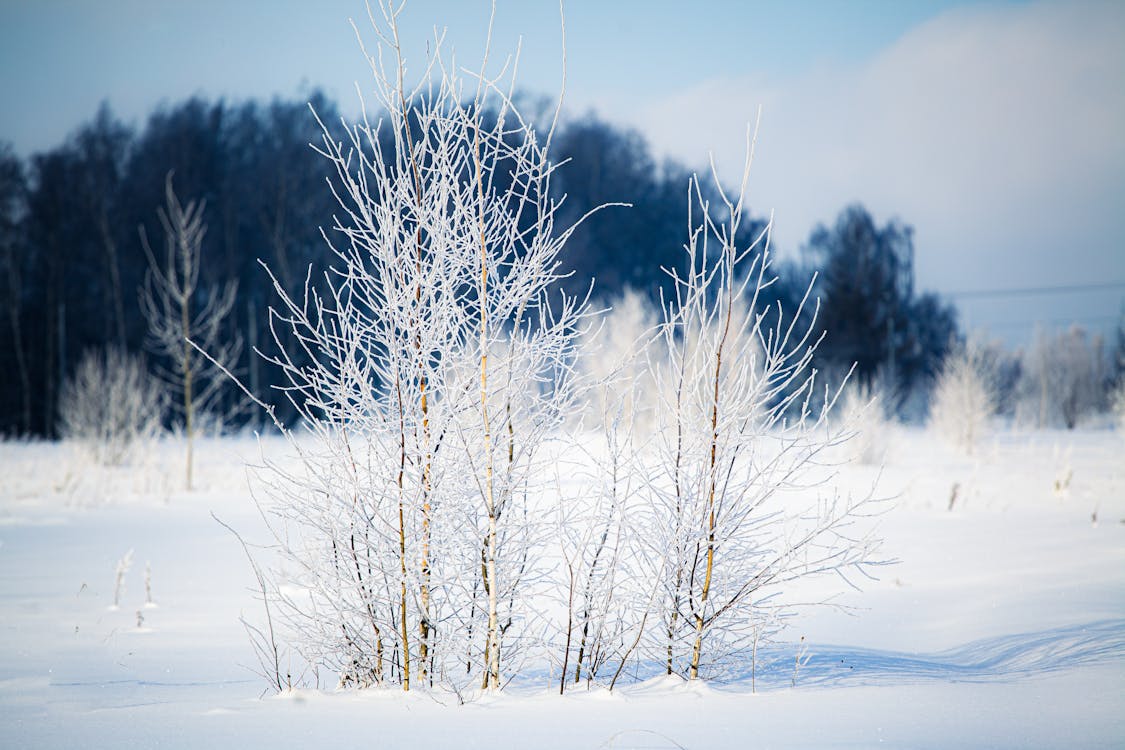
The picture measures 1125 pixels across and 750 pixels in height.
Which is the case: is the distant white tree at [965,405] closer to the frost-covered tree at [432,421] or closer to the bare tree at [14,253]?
the frost-covered tree at [432,421]

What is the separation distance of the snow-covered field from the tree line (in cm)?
1414

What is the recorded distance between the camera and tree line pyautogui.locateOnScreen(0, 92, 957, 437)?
84.2ft

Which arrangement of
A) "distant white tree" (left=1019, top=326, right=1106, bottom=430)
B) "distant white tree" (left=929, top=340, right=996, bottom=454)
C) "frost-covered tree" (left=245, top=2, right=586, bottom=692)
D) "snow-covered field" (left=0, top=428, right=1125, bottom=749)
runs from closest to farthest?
"snow-covered field" (left=0, top=428, right=1125, bottom=749), "frost-covered tree" (left=245, top=2, right=586, bottom=692), "distant white tree" (left=929, top=340, right=996, bottom=454), "distant white tree" (left=1019, top=326, right=1106, bottom=430)

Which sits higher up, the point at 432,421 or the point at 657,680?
the point at 432,421

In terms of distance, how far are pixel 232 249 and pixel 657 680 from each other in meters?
27.6

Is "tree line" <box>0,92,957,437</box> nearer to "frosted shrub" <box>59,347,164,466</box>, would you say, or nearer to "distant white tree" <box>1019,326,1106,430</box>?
"distant white tree" <box>1019,326,1106,430</box>

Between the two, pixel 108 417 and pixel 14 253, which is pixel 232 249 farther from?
pixel 108 417

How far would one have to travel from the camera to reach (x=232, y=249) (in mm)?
27844

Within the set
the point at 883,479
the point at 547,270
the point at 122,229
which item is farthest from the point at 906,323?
the point at 547,270

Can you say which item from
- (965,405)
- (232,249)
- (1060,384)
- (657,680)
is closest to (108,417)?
(232,249)

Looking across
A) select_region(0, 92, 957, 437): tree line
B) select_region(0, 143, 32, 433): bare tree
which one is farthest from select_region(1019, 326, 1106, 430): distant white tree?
select_region(0, 143, 32, 433): bare tree

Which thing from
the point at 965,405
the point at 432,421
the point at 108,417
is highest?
the point at 432,421

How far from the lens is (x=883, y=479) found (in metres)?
14.8

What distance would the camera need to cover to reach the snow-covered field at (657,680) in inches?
115
